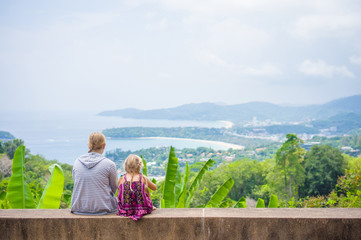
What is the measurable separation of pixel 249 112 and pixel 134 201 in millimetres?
136904

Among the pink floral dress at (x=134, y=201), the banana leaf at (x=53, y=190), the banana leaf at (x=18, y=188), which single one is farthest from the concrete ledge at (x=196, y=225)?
the banana leaf at (x=18, y=188)

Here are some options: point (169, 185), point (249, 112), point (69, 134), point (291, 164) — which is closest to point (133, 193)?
point (169, 185)

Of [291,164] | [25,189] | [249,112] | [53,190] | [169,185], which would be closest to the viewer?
[53,190]

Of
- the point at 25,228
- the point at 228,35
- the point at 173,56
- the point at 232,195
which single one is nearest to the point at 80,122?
the point at 173,56

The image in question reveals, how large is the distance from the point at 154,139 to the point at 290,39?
11357 cm

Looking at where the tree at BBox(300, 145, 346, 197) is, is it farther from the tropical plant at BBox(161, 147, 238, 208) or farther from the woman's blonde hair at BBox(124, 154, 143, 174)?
the woman's blonde hair at BBox(124, 154, 143, 174)

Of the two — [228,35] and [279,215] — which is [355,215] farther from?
[228,35]

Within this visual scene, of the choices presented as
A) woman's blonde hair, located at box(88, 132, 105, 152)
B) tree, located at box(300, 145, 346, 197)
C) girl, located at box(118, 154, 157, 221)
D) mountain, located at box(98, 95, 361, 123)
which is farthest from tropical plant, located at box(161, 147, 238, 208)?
mountain, located at box(98, 95, 361, 123)

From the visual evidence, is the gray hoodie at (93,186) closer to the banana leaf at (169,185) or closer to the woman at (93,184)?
the woman at (93,184)

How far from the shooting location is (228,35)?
18412cm

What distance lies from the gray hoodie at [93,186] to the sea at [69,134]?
241 feet

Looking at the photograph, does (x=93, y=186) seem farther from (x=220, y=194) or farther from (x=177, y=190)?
(x=220, y=194)

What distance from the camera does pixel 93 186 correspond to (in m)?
3.47

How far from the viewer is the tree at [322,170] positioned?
3994cm
